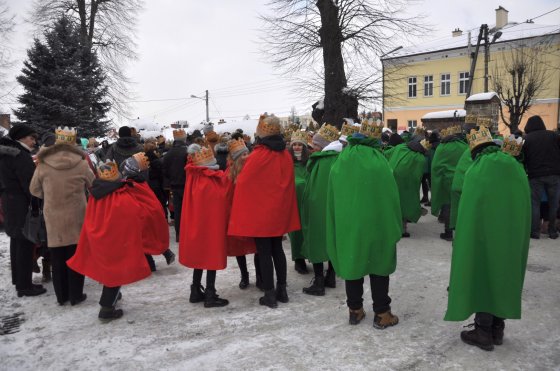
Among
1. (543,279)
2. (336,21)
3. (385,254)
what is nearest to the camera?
(385,254)

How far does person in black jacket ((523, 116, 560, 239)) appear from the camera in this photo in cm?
774

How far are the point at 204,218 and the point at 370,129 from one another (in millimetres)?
2065

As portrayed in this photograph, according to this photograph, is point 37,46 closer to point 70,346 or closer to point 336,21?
point 336,21

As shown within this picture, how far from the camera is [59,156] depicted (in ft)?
16.8

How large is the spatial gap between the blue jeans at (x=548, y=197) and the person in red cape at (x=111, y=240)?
6685mm

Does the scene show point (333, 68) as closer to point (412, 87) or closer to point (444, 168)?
point (444, 168)

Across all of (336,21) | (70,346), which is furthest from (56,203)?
(336,21)

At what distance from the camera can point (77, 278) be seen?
5.26m

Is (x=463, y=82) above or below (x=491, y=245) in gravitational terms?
above

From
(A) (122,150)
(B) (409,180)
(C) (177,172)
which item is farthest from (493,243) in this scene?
(A) (122,150)

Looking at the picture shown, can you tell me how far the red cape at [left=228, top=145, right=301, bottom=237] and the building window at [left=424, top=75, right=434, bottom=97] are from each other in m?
36.1

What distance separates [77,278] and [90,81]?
53.5 ft

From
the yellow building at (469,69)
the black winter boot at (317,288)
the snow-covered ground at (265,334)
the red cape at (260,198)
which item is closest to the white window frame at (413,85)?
the yellow building at (469,69)

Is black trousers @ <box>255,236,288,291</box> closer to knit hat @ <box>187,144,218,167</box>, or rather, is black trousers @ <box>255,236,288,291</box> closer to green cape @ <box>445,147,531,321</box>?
knit hat @ <box>187,144,218,167</box>
